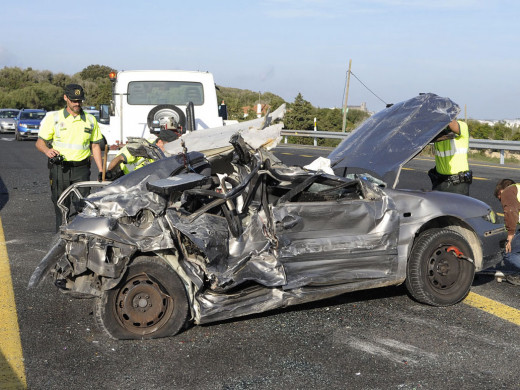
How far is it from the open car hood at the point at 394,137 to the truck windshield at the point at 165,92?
6532 mm

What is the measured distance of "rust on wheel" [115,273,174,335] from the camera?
5043 millimetres

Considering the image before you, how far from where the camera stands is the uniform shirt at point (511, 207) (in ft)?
23.0

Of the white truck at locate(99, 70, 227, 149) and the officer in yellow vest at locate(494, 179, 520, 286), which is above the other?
the white truck at locate(99, 70, 227, 149)

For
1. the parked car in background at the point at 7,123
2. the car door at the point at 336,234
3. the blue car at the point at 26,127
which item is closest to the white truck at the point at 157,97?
the car door at the point at 336,234

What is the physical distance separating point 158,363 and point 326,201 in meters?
1.85

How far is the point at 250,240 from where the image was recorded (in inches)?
206

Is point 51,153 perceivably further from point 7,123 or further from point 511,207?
point 7,123

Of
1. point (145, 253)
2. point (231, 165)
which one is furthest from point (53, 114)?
point (145, 253)

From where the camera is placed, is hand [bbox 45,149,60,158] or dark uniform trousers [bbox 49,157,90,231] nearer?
hand [bbox 45,149,60,158]

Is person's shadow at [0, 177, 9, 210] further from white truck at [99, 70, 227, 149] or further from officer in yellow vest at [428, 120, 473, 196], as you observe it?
officer in yellow vest at [428, 120, 473, 196]

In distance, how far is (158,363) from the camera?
15.4 ft

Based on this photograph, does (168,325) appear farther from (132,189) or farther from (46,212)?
(46,212)

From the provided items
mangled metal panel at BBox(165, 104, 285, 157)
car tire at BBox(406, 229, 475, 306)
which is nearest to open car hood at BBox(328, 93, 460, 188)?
car tire at BBox(406, 229, 475, 306)

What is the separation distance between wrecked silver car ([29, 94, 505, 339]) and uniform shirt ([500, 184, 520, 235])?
0.93m
